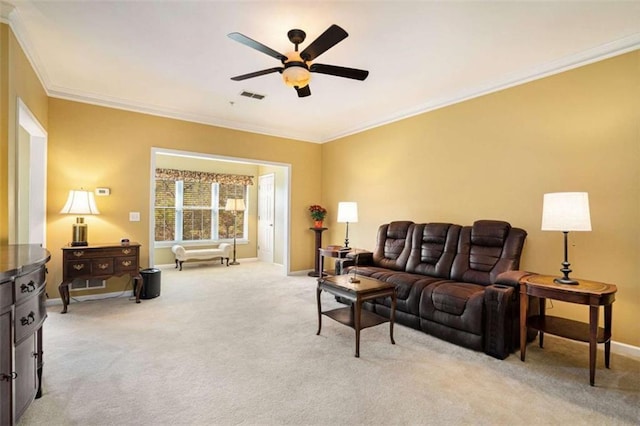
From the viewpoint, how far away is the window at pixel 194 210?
7.48 metres

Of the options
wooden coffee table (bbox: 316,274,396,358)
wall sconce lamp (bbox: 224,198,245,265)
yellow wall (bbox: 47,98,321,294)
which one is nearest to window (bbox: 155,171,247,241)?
wall sconce lamp (bbox: 224,198,245,265)

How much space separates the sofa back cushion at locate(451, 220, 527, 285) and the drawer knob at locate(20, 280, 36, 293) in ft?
12.2

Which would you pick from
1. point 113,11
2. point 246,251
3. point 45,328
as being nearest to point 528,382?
point 113,11

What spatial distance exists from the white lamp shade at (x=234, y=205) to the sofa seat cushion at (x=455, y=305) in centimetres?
577

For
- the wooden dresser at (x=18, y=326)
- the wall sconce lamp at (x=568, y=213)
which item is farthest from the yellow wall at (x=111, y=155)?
the wall sconce lamp at (x=568, y=213)

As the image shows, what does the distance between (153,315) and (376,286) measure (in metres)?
2.74

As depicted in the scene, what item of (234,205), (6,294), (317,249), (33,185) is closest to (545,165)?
(317,249)

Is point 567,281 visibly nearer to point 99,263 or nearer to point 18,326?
point 18,326

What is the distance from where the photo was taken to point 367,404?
82.3 inches

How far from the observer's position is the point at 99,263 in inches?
162

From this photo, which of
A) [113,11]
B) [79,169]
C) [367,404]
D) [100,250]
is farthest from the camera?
[79,169]

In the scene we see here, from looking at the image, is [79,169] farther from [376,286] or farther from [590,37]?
[590,37]

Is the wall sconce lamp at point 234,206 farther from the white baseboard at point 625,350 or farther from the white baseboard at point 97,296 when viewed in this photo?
the white baseboard at point 625,350

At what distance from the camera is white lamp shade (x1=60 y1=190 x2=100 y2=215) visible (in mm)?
4066
